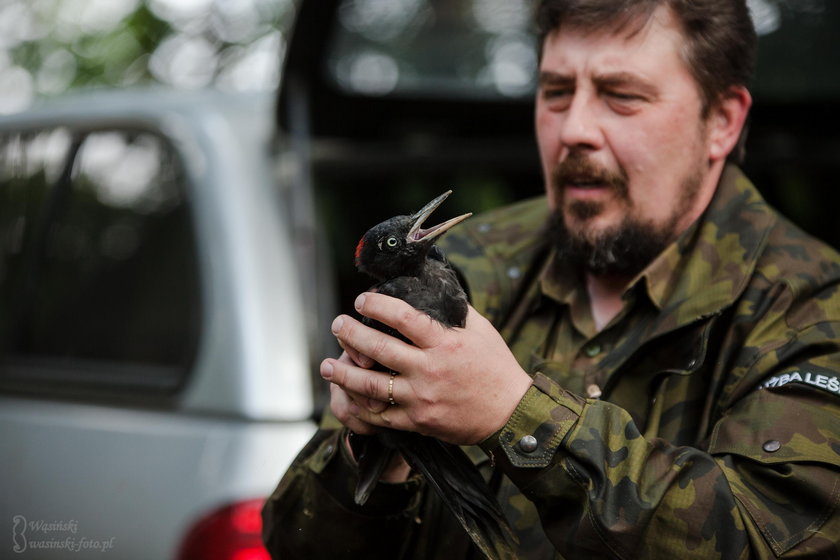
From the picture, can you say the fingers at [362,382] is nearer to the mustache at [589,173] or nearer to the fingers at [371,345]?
the fingers at [371,345]

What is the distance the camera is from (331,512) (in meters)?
2.14

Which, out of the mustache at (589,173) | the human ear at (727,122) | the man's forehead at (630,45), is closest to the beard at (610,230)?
the mustache at (589,173)

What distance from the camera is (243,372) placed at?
2.74 metres

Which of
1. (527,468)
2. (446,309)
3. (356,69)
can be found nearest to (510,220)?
(446,309)

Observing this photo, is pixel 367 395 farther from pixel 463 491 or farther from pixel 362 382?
pixel 463 491

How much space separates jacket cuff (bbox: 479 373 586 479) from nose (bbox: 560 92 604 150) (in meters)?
0.78

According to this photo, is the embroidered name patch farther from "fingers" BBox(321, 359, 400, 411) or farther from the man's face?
"fingers" BBox(321, 359, 400, 411)

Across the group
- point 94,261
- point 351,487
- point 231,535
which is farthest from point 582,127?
point 94,261

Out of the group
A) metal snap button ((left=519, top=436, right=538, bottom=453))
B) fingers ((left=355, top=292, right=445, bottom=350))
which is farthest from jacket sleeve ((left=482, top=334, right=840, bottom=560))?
fingers ((left=355, top=292, right=445, bottom=350))

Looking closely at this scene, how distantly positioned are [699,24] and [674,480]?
1235mm

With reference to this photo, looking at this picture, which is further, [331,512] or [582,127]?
[582,127]

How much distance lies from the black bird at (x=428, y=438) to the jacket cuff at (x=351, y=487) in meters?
0.08

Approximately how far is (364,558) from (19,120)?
9.27ft

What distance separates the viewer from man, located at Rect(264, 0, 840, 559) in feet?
5.70
